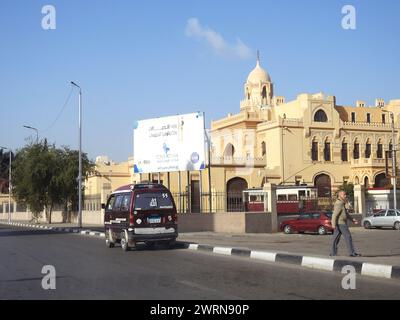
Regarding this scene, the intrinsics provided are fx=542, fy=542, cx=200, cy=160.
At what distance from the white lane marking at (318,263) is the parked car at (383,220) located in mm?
23017

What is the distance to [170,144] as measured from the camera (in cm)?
3244

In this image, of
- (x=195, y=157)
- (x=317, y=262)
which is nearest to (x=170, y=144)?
(x=195, y=157)

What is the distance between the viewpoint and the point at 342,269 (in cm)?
1241

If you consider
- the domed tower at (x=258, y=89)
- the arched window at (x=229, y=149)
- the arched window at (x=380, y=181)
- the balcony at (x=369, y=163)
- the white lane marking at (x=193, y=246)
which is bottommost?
the white lane marking at (x=193, y=246)

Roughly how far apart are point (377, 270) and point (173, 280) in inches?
173

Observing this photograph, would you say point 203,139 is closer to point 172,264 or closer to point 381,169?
point 172,264

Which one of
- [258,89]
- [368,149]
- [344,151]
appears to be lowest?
[344,151]

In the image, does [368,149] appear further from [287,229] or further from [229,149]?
[287,229]

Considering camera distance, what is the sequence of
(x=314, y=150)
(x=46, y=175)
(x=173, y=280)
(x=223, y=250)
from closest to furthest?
(x=173, y=280) < (x=223, y=250) < (x=46, y=175) < (x=314, y=150)

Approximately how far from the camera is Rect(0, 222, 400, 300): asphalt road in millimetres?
9094

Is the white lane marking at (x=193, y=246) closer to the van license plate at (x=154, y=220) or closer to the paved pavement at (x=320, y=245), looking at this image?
the paved pavement at (x=320, y=245)

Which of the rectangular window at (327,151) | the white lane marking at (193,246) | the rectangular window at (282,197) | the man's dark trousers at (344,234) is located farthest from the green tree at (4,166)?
the man's dark trousers at (344,234)

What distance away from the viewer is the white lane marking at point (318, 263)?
1287cm

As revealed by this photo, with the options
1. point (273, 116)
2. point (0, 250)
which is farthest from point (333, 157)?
point (0, 250)
